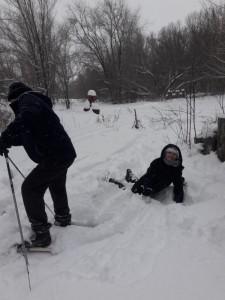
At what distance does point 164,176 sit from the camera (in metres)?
4.85

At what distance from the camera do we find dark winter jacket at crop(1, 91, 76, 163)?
3019 millimetres

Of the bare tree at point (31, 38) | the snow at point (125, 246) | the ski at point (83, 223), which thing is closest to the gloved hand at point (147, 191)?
the snow at point (125, 246)

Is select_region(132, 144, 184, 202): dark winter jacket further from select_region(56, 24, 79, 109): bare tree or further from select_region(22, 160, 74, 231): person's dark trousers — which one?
select_region(56, 24, 79, 109): bare tree

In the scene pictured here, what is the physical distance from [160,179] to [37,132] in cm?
237

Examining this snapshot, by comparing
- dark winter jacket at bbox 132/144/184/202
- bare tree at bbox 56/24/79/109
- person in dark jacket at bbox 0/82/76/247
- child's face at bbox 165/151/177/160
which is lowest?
dark winter jacket at bbox 132/144/184/202

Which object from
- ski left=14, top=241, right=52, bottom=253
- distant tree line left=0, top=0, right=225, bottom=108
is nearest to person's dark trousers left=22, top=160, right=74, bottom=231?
ski left=14, top=241, right=52, bottom=253

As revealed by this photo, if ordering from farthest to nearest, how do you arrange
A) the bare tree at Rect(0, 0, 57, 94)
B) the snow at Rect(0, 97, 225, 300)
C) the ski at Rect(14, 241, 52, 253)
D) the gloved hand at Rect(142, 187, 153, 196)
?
the bare tree at Rect(0, 0, 57, 94), the gloved hand at Rect(142, 187, 153, 196), the ski at Rect(14, 241, 52, 253), the snow at Rect(0, 97, 225, 300)

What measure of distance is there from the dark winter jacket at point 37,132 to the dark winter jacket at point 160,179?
5.45ft

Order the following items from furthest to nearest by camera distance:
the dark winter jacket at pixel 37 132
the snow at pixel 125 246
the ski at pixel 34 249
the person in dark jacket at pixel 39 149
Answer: the ski at pixel 34 249 < the person in dark jacket at pixel 39 149 < the dark winter jacket at pixel 37 132 < the snow at pixel 125 246

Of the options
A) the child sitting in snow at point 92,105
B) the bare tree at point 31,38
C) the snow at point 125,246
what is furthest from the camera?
the child sitting in snow at point 92,105

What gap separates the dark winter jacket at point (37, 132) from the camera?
3.02 metres

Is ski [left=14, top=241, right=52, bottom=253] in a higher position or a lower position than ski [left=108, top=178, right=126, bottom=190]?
lower

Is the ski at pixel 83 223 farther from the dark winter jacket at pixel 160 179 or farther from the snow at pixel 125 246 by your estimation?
the dark winter jacket at pixel 160 179

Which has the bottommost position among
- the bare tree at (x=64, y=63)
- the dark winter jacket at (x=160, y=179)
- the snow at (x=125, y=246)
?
the snow at (x=125, y=246)
